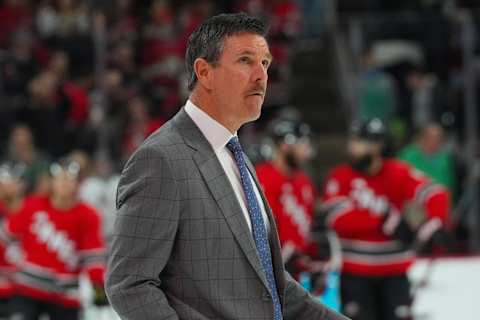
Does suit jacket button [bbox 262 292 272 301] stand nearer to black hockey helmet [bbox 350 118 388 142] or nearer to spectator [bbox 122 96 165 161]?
black hockey helmet [bbox 350 118 388 142]

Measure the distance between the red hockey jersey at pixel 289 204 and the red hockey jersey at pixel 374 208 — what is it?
0.23m

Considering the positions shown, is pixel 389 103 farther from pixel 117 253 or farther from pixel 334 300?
pixel 117 253

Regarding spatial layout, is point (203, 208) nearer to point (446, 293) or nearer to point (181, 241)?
point (181, 241)

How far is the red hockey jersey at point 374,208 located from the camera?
596cm

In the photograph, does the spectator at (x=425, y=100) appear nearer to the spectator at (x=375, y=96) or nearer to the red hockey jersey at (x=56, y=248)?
the spectator at (x=375, y=96)

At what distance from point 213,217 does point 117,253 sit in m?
0.21

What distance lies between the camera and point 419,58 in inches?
414

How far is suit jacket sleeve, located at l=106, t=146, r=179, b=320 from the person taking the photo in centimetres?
219

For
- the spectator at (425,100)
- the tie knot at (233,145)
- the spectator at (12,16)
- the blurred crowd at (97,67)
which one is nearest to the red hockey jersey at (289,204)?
the blurred crowd at (97,67)

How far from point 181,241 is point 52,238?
401cm

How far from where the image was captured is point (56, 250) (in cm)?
617

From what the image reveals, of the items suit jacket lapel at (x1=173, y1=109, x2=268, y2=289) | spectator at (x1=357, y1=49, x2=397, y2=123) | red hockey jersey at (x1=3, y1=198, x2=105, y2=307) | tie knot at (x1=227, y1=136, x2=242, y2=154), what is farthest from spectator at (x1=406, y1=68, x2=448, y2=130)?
suit jacket lapel at (x1=173, y1=109, x2=268, y2=289)

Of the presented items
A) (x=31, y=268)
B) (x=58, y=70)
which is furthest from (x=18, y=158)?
(x=31, y=268)

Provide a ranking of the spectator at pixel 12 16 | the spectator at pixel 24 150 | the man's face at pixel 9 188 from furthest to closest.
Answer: the spectator at pixel 12 16, the spectator at pixel 24 150, the man's face at pixel 9 188
